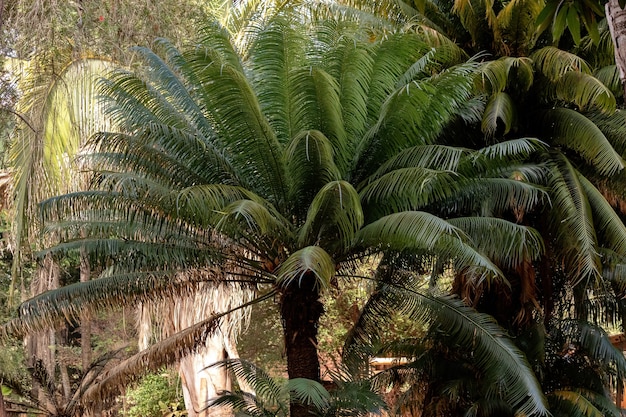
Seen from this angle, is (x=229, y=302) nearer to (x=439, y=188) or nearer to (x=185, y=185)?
(x=185, y=185)

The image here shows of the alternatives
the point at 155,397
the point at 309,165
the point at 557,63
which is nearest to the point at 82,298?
the point at 309,165

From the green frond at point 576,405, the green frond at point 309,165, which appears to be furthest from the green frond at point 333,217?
the green frond at point 576,405

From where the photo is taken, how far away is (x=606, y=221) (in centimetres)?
1091

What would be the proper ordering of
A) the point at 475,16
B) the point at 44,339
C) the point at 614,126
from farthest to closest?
the point at 44,339
the point at 475,16
the point at 614,126

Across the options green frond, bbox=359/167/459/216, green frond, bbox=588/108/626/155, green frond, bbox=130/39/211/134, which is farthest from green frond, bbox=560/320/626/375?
green frond, bbox=130/39/211/134

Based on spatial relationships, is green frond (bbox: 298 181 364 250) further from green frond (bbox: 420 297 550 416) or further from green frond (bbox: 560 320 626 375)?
green frond (bbox: 560 320 626 375)

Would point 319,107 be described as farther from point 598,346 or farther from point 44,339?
point 44,339

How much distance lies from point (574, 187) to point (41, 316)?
22.3ft

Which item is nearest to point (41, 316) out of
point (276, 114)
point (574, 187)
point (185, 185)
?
point (185, 185)

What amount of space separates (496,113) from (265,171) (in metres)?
3.34

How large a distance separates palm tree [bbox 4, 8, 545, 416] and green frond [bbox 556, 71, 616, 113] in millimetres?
1701

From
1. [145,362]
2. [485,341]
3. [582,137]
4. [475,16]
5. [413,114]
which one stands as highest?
[475,16]

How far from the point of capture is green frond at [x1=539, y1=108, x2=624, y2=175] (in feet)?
35.6

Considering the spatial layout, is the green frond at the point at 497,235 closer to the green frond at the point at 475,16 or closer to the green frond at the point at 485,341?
the green frond at the point at 485,341
